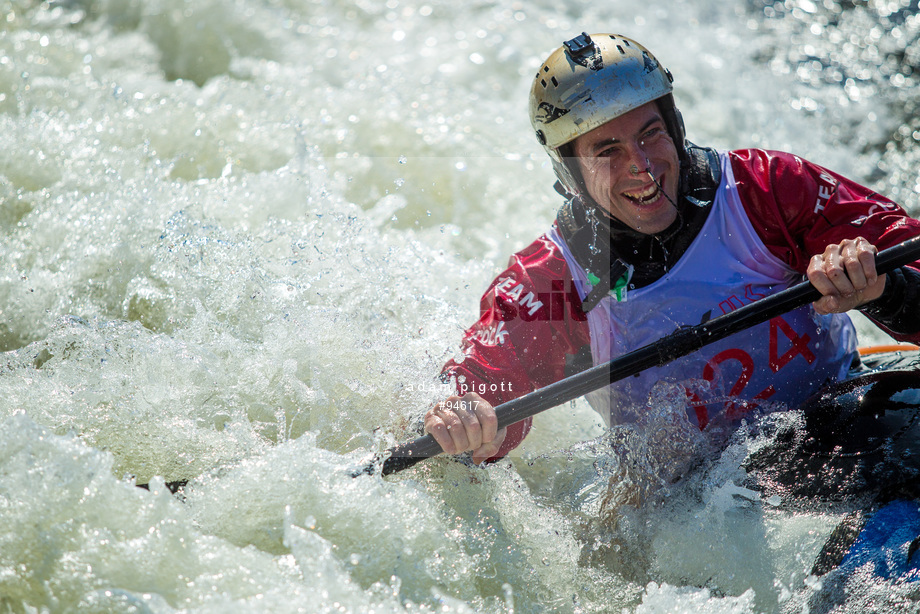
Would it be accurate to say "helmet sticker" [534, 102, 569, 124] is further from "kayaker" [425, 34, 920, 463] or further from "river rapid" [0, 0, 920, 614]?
"river rapid" [0, 0, 920, 614]

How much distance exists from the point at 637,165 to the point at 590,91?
0.28 metres

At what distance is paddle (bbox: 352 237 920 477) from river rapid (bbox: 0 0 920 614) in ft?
0.48

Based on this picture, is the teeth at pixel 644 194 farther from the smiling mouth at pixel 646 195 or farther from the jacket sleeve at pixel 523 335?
the jacket sleeve at pixel 523 335

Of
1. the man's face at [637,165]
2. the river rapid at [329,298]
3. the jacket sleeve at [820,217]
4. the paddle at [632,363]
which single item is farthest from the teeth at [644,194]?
the river rapid at [329,298]

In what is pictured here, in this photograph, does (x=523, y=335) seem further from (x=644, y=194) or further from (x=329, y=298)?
(x=329, y=298)

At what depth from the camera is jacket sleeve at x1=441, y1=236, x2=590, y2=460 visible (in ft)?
8.75

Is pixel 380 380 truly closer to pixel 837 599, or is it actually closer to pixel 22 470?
pixel 22 470

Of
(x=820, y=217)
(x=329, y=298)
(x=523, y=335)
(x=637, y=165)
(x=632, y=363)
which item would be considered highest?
(x=637, y=165)

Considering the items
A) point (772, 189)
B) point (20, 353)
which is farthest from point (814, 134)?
point (20, 353)

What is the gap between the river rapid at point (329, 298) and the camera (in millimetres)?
2229

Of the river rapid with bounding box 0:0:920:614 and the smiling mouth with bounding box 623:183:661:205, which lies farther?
the smiling mouth with bounding box 623:183:661:205

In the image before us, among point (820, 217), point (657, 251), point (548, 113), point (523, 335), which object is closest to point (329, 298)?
point (523, 335)

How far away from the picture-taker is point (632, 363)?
7.85 ft

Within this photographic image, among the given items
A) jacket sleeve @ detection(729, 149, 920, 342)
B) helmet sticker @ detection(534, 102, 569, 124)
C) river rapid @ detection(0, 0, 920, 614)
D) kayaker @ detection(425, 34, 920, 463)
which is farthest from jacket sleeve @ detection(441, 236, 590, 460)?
jacket sleeve @ detection(729, 149, 920, 342)
